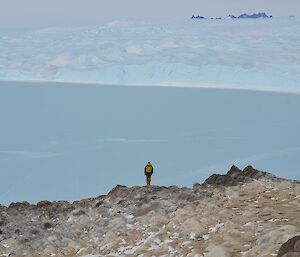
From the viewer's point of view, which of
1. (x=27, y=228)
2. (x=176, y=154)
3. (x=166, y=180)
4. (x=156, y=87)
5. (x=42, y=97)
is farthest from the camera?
(x=156, y=87)

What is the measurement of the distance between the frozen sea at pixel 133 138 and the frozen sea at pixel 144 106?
0.19 ft

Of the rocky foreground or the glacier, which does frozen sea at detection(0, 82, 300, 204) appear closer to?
the glacier

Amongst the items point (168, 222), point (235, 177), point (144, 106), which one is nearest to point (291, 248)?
point (168, 222)

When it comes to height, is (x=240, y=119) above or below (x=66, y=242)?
below

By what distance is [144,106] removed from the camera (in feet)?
116

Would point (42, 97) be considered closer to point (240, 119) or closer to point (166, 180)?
point (240, 119)

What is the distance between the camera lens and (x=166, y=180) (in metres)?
19.5

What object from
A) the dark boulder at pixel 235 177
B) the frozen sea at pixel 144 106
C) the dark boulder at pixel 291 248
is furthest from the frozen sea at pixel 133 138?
the dark boulder at pixel 291 248

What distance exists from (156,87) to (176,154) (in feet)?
68.5

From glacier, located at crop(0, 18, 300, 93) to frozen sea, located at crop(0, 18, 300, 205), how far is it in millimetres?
94

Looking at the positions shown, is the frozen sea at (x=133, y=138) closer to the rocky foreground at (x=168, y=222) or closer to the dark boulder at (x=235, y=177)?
the dark boulder at (x=235, y=177)

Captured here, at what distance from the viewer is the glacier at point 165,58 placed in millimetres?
42125

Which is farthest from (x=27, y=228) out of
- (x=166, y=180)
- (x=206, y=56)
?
(x=206, y=56)

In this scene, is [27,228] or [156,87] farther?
[156,87]
